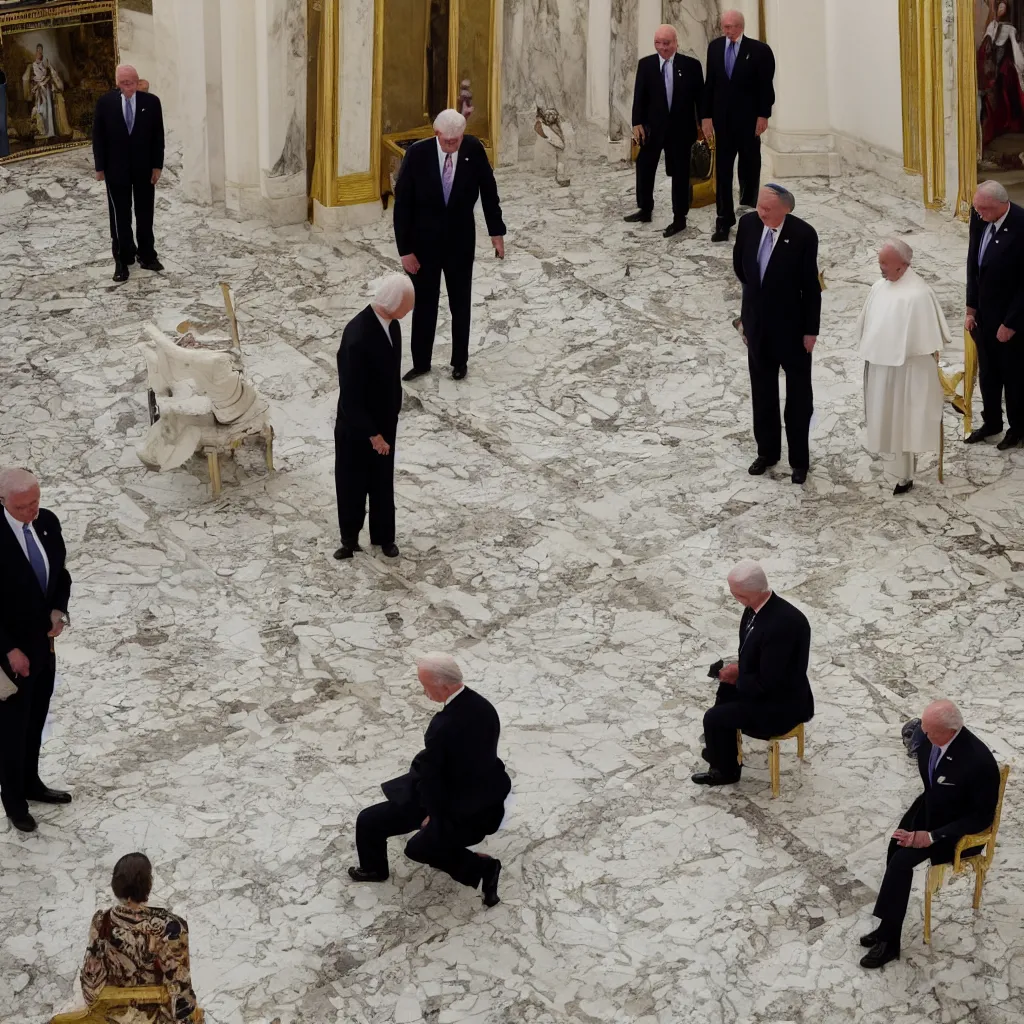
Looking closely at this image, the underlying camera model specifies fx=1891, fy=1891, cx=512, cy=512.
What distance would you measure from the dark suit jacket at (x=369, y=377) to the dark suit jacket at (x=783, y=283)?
1987 millimetres

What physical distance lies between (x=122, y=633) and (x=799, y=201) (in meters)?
6.98

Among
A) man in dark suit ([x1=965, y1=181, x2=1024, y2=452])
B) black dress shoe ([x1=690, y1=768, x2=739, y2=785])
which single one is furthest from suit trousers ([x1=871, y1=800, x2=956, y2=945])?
man in dark suit ([x1=965, y1=181, x2=1024, y2=452])

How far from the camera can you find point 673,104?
13234 mm

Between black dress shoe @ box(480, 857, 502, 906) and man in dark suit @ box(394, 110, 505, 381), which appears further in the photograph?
man in dark suit @ box(394, 110, 505, 381)

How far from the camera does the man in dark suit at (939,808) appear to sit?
699cm

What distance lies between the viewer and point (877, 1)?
13.8 metres

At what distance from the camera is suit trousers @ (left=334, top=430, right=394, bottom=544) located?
31.9ft

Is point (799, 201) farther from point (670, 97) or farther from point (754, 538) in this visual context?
point (754, 538)

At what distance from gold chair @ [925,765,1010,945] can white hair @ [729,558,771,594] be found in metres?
1.22

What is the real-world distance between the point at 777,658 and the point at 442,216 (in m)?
4.60

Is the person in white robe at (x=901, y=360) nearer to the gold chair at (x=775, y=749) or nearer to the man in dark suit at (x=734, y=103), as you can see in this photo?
the gold chair at (x=775, y=749)

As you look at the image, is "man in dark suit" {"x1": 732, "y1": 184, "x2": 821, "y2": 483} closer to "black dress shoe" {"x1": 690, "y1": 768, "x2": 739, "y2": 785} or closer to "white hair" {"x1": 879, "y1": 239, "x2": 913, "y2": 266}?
"white hair" {"x1": 879, "y1": 239, "x2": 913, "y2": 266}

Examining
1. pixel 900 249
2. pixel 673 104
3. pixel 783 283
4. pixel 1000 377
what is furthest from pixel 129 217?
pixel 1000 377

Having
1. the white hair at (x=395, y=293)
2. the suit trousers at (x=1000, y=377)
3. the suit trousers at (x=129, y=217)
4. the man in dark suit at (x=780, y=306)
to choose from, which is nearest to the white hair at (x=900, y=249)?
the man in dark suit at (x=780, y=306)
